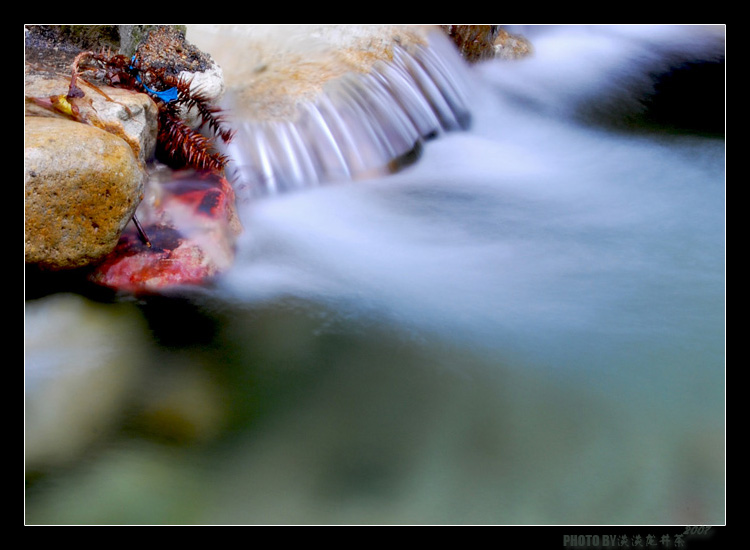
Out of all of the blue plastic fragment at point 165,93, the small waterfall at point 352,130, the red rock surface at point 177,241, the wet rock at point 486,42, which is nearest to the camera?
the red rock surface at point 177,241

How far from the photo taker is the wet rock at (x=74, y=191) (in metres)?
3.32

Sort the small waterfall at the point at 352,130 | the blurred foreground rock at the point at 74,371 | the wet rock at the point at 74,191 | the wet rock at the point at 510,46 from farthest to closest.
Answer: the wet rock at the point at 510,46 < the small waterfall at the point at 352,130 < the wet rock at the point at 74,191 < the blurred foreground rock at the point at 74,371

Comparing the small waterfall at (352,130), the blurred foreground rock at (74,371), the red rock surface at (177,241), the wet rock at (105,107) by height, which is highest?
the wet rock at (105,107)

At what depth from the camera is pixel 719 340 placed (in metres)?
3.66

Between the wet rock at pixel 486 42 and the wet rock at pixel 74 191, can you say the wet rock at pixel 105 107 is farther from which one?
the wet rock at pixel 486 42

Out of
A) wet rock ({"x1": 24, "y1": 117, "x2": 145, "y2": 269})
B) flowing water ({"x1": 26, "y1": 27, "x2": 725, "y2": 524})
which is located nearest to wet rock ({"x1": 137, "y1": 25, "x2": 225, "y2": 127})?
flowing water ({"x1": 26, "y1": 27, "x2": 725, "y2": 524})

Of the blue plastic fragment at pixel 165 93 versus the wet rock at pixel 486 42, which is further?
the wet rock at pixel 486 42

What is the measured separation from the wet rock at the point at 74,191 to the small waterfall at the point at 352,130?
4.00 ft

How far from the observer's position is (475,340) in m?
3.66

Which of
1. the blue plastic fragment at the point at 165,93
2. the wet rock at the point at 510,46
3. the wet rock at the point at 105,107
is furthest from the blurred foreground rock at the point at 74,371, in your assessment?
the wet rock at the point at 510,46

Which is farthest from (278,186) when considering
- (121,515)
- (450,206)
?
(121,515)

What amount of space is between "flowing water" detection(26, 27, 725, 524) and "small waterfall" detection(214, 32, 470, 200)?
0.12ft

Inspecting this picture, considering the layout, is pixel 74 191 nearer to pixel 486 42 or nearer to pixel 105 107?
pixel 105 107

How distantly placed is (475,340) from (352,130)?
2.28 m
